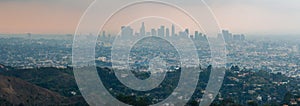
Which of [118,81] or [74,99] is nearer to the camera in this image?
[74,99]

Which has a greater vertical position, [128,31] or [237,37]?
[237,37]

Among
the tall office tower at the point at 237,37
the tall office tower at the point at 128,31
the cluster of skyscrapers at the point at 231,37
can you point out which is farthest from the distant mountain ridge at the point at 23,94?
the tall office tower at the point at 237,37

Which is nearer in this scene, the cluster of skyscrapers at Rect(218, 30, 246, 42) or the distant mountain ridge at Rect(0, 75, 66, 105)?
the distant mountain ridge at Rect(0, 75, 66, 105)

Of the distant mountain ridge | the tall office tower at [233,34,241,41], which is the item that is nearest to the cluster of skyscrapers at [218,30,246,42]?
the tall office tower at [233,34,241,41]

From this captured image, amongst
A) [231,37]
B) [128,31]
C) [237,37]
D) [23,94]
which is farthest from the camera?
[237,37]

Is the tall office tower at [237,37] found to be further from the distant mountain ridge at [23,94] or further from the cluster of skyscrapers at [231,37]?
the distant mountain ridge at [23,94]

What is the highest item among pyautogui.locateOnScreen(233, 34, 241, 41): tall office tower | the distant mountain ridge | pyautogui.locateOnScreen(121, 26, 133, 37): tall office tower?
pyautogui.locateOnScreen(233, 34, 241, 41): tall office tower

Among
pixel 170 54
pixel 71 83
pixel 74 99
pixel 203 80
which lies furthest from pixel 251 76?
pixel 170 54

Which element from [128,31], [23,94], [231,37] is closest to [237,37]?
[231,37]

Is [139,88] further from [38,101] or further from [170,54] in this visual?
[170,54]

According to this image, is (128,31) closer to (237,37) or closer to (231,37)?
(231,37)

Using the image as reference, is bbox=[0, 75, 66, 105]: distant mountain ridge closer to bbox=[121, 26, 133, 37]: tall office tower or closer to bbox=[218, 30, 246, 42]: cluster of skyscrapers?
bbox=[121, 26, 133, 37]: tall office tower
